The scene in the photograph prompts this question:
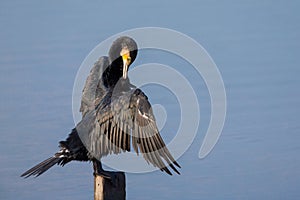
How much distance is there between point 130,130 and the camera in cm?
790

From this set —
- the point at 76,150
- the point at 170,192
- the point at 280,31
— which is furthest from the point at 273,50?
the point at 76,150

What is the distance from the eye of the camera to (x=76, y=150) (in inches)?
326

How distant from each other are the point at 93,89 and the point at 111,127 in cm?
87

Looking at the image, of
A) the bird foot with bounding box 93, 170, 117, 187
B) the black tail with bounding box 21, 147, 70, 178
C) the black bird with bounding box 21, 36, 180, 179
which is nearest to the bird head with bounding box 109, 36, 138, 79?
the black bird with bounding box 21, 36, 180, 179

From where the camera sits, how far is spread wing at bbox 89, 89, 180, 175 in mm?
7730

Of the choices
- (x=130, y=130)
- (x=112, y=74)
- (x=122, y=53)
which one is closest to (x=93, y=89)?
(x=112, y=74)

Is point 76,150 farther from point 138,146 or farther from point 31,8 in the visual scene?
point 31,8

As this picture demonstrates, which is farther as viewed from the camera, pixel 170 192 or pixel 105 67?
pixel 170 192

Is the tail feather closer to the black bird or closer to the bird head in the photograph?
the black bird

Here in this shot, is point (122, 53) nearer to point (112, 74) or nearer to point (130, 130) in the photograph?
point (112, 74)

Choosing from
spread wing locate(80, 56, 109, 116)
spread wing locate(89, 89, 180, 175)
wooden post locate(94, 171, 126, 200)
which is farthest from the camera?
spread wing locate(80, 56, 109, 116)

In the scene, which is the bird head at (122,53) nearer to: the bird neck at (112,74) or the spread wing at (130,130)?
the bird neck at (112,74)

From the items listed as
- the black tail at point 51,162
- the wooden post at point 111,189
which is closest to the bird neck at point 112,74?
the black tail at point 51,162

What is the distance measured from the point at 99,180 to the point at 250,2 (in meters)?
6.97
